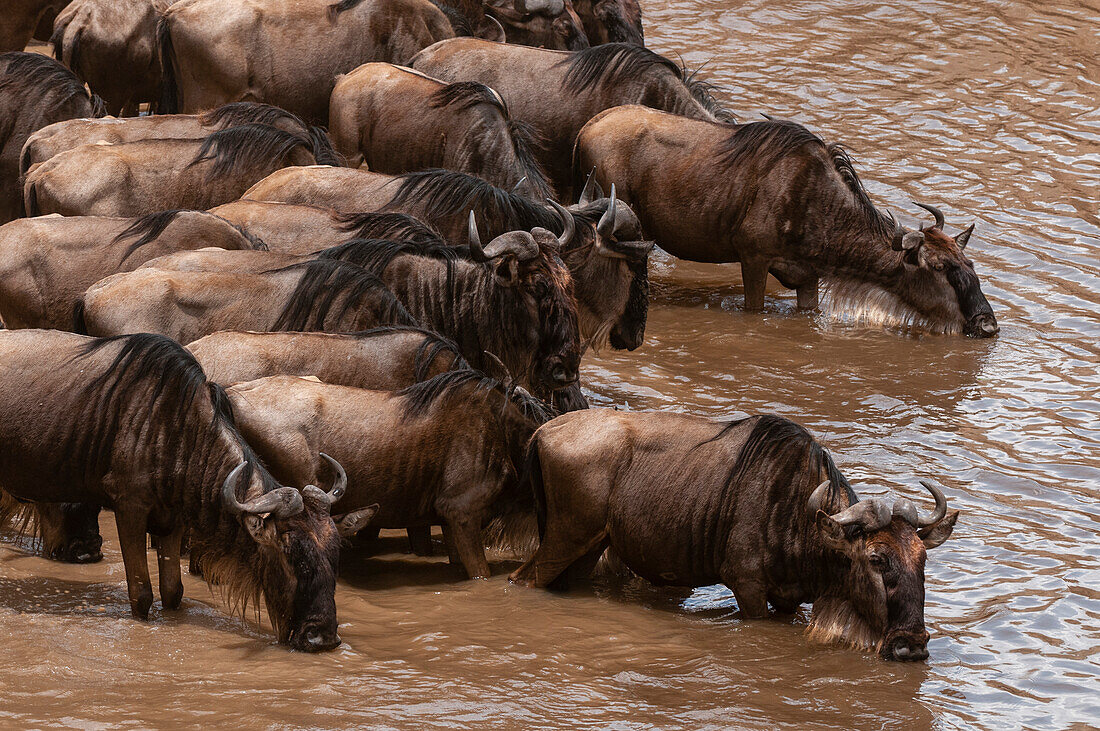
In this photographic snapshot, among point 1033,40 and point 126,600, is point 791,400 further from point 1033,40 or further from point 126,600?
point 1033,40

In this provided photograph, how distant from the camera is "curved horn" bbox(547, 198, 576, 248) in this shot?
8961mm

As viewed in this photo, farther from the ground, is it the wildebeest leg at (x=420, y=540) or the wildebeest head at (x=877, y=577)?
the wildebeest head at (x=877, y=577)

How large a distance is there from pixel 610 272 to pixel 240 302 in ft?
10.2

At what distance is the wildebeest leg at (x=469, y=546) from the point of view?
288 inches

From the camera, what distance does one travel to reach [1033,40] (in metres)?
18.3

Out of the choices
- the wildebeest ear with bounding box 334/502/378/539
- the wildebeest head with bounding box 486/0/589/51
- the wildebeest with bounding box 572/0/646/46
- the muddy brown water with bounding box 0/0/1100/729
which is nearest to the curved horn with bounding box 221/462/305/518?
the wildebeest ear with bounding box 334/502/378/539

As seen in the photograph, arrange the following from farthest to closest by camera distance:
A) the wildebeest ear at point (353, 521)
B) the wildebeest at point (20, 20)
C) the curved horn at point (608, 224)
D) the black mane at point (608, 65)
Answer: the wildebeest at point (20, 20), the black mane at point (608, 65), the curved horn at point (608, 224), the wildebeest ear at point (353, 521)

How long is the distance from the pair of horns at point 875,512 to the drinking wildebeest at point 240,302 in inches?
105

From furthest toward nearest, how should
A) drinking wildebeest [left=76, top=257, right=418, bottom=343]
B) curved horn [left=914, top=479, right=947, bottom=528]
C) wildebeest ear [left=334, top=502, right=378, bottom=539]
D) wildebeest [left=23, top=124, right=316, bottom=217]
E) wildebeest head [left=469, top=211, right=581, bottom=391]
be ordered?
wildebeest [left=23, top=124, right=316, bottom=217] → wildebeest head [left=469, top=211, right=581, bottom=391] → drinking wildebeest [left=76, top=257, right=418, bottom=343] → curved horn [left=914, top=479, right=947, bottom=528] → wildebeest ear [left=334, top=502, right=378, bottom=539]

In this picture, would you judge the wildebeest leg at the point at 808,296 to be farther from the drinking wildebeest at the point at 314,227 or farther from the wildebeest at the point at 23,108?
the wildebeest at the point at 23,108

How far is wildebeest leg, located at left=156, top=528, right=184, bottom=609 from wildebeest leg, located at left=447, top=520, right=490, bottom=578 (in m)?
1.43

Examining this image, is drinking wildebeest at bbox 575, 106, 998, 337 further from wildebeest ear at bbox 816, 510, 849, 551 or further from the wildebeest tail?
wildebeest ear at bbox 816, 510, 849, 551

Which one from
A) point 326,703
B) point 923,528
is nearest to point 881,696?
point 923,528

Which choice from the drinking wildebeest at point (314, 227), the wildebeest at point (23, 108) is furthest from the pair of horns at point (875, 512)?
the wildebeest at point (23, 108)
